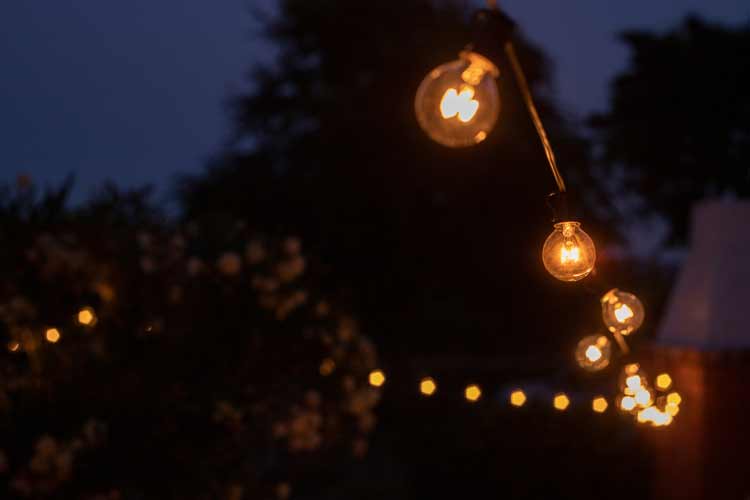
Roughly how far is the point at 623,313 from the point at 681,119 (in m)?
6.02

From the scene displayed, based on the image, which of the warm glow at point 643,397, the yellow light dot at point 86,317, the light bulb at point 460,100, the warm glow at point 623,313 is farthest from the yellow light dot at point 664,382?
the yellow light dot at point 86,317

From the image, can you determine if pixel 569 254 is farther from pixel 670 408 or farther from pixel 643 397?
pixel 670 408

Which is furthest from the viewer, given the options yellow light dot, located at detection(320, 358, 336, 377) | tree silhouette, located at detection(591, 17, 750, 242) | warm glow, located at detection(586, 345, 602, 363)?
tree silhouette, located at detection(591, 17, 750, 242)

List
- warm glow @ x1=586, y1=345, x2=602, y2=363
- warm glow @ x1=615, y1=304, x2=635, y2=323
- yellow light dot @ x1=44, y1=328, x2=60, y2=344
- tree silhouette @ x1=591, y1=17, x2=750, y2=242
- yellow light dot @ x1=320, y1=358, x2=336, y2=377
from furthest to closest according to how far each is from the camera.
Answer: tree silhouette @ x1=591, y1=17, x2=750, y2=242, yellow light dot @ x1=320, y1=358, x2=336, y2=377, yellow light dot @ x1=44, y1=328, x2=60, y2=344, warm glow @ x1=586, y1=345, x2=602, y2=363, warm glow @ x1=615, y1=304, x2=635, y2=323

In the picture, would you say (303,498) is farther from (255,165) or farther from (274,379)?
(255,165)

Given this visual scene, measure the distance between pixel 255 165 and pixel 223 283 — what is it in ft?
25.5

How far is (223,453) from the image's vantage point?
4645 mm

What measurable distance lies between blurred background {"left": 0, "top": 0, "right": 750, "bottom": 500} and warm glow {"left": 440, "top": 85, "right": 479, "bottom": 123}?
0.32 metres

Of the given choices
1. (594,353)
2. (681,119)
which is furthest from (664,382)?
(681,119)

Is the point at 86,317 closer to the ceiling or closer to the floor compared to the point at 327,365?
closer to the floor

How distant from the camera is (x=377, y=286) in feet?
36.3

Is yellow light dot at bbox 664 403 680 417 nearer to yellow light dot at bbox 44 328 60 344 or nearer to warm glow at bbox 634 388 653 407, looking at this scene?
warm glow at bbox 634 388 653 407

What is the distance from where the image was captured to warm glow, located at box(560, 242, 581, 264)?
7.00 ft

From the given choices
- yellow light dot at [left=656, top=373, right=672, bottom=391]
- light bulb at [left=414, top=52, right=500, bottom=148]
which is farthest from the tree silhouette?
light bulb at [left=414, top=52, right=500, bottom=148]
